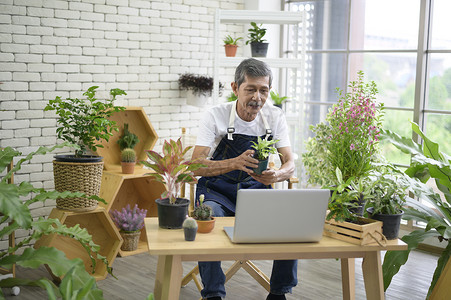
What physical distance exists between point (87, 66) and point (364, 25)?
111 inches

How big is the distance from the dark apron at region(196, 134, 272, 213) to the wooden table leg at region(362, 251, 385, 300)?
109 cm

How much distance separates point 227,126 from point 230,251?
4.61 feet

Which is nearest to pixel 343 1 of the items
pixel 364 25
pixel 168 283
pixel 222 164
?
pixel 364 25

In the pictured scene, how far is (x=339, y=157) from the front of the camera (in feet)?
12.1

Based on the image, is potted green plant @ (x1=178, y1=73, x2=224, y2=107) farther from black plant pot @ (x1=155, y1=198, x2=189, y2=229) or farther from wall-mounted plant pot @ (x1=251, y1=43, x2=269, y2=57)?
black plant pot @ (x1=155, y1=198, x2=189, y2=229)

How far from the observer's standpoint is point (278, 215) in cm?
254

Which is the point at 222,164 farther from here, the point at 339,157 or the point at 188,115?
the point at 188,115

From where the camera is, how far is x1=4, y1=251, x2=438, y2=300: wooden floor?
3934 millimetres

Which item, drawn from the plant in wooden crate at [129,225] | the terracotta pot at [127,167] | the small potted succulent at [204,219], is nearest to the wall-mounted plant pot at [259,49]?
the terracotta pot at [127,167]

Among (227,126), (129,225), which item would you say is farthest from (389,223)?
(129,225)

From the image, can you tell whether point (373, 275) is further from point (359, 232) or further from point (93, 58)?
point (93, 58)

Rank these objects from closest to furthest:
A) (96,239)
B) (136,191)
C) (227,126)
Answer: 1. (227,126)
2. (96,239)
3. (136,191)

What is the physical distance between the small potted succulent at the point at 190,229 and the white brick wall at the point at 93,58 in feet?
8.28

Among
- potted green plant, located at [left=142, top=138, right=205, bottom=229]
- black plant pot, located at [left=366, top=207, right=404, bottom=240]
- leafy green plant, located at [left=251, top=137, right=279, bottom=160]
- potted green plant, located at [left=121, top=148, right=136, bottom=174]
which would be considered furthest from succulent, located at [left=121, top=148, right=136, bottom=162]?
black plant pot, located at [left=366, top=207, right=404, bottom=240]
